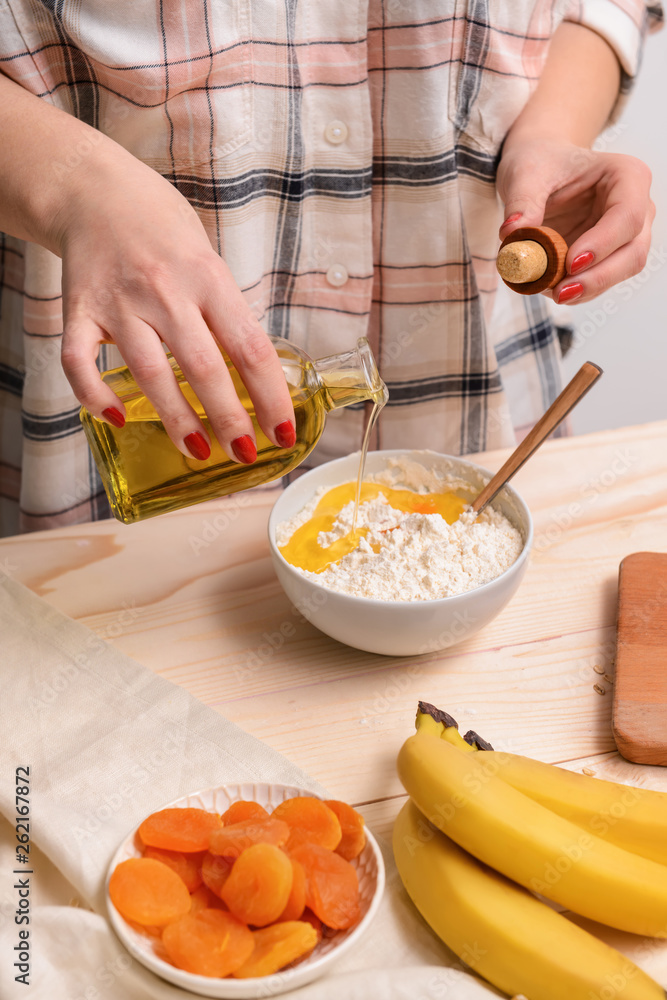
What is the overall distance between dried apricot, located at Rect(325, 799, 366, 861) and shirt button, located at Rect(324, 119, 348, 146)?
84 centimetres

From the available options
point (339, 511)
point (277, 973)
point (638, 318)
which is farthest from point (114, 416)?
point (638, 318)

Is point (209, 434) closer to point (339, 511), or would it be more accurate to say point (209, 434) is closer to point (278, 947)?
point (339, 511)

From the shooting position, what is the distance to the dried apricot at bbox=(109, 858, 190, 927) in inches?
22.7

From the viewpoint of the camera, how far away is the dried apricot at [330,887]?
58cm

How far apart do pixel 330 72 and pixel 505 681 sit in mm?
793

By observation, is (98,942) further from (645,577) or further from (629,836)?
(645,577)

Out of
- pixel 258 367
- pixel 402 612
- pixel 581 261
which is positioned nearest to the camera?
pixel 258 367

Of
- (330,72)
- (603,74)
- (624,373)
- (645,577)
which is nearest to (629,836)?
(645,577)

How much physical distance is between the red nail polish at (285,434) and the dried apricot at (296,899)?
13.5 inches

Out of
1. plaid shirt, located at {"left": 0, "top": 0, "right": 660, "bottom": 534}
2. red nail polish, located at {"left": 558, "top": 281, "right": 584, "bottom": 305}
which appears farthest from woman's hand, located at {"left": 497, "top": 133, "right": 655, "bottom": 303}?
plaid shirt, located at {"left": 0, "top": 0, "right": 660, "bottom": 534}

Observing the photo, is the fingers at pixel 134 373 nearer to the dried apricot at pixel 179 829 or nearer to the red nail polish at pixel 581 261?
the dried apricot at pixel 179 829

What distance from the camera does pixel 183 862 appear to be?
620 millimetres

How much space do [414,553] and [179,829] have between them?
1.15 feet

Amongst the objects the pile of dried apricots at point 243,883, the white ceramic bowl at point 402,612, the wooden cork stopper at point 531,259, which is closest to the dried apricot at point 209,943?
the pile of dried apricots at point 243,883
